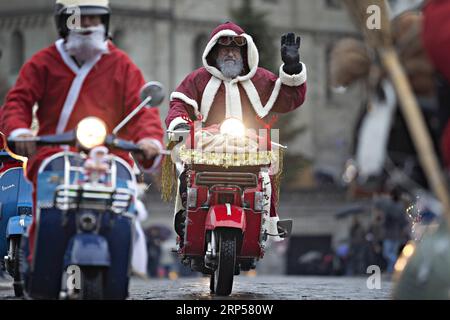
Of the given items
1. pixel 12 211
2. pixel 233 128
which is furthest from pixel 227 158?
pixel 12 211

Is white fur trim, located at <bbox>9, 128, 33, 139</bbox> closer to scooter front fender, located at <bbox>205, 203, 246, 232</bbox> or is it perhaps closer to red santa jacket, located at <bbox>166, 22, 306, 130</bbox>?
scooter front fender, located at <bbox>205, 203, 246, 232</bbox>

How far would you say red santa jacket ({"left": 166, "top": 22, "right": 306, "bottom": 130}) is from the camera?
12.5 metres

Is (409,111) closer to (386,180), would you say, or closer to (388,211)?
(386,180)

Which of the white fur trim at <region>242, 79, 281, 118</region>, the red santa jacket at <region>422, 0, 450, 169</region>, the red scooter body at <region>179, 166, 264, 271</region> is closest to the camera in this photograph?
the red santa jacket at <region>422, 0, 450, 169</region>

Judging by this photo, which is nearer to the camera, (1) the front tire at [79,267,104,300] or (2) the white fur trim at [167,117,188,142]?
(1) the front tire at [79,267,104,300]

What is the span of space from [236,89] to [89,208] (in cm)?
406

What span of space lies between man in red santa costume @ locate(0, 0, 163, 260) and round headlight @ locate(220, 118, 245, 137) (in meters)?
2.00

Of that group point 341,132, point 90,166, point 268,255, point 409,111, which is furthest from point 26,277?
point 341,132

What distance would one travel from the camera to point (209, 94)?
12562 mm

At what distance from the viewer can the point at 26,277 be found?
9.09 m

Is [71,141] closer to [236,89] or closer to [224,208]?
[224,208]

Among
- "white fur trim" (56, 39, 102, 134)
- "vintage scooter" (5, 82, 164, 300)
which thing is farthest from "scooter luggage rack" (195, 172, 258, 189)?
"vintage scooter" (5, 82, 164, 300)

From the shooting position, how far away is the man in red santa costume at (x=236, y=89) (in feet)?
41.1

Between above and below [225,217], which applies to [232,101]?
above
